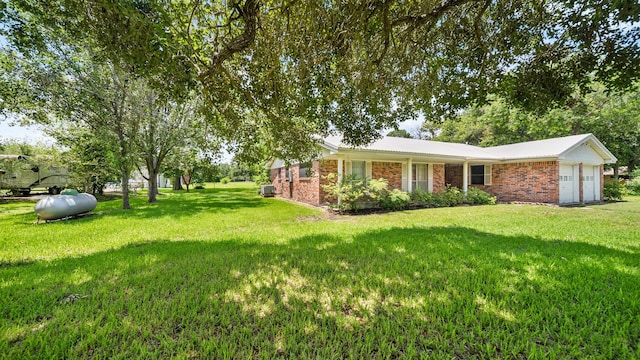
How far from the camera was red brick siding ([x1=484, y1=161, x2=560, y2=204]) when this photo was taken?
13.9 m

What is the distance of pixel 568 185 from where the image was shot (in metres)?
14.7

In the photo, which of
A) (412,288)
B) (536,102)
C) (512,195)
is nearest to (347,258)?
(412,288)

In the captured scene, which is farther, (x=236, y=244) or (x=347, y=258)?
(x=236, y=244)

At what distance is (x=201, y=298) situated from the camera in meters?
3.12

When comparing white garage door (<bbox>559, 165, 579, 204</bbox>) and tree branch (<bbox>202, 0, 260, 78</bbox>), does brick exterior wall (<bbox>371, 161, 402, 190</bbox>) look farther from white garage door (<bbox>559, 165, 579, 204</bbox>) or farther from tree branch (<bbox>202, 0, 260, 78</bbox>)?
tree branch (<bbox>202, 0, 260, 78</bbox>)

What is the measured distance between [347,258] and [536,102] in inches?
215

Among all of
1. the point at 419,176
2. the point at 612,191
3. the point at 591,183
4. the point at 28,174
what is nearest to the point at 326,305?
the point at 419,176

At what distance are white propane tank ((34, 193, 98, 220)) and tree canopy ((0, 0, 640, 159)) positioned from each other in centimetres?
526

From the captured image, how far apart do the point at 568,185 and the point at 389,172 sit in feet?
35.4

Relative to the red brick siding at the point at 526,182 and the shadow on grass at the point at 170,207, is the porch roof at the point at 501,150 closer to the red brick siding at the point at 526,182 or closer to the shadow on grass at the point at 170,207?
the red brick siding at the point at 526,182

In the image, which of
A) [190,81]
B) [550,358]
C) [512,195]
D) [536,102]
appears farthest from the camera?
[512,195]

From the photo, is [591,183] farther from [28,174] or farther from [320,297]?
[28,174]

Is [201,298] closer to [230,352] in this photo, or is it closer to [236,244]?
[230,352]

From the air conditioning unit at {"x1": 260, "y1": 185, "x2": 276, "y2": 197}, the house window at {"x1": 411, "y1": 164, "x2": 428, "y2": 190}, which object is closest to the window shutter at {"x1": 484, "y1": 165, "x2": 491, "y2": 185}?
the house window at {"x1": 411, "y1": 164, "x2": 428, "y2": 190}
